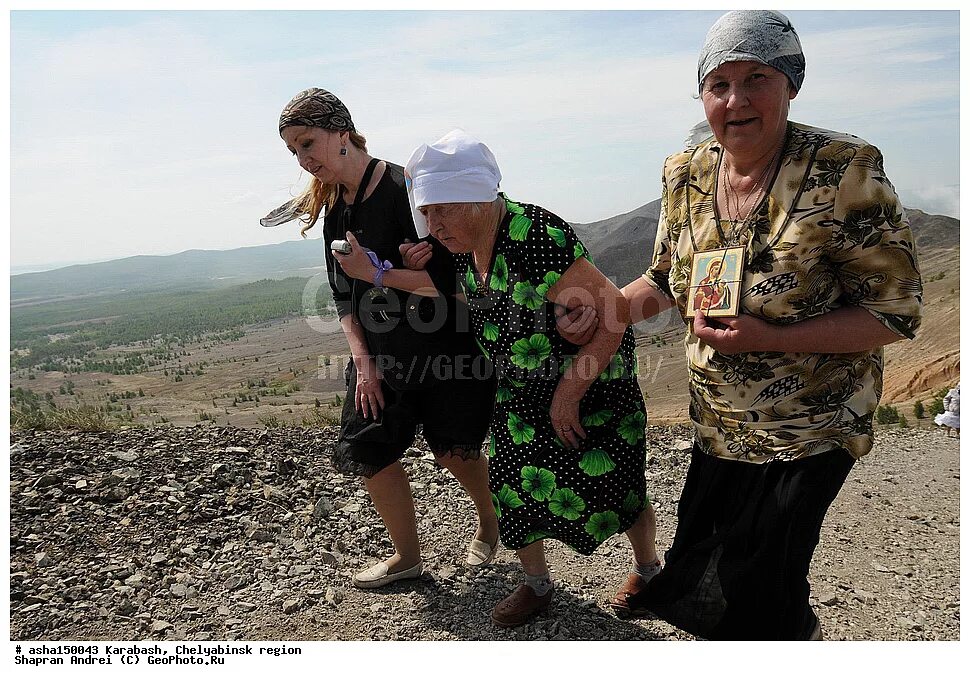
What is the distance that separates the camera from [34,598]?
12.1ft

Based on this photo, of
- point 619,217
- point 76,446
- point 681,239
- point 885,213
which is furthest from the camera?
point 619,217

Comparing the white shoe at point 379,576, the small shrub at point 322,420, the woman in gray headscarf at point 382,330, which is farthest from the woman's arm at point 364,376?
the small shrub at point 322,420

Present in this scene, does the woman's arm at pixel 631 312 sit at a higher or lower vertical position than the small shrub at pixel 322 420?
higher

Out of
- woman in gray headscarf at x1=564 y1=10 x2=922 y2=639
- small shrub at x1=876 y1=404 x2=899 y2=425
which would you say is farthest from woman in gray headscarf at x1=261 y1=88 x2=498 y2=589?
small shrub at x1=876 y1=404 x2=899 y2=425

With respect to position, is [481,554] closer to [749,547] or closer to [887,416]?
[749,547]

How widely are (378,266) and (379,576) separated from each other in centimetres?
149

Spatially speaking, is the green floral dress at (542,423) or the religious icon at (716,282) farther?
the green floral dress at (542,423)

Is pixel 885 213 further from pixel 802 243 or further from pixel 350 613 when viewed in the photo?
pixel 350 613

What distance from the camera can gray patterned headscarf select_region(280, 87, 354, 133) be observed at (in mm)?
3064

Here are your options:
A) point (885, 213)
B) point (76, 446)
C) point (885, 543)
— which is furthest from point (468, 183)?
point (76, 446)

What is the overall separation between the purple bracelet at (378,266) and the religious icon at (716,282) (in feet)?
4.26

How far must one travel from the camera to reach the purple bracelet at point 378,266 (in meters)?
3.15

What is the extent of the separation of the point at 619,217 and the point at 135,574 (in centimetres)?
688

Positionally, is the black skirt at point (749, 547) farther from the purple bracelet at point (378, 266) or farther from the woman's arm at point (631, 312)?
the purple bracelet at point (378, 266)
